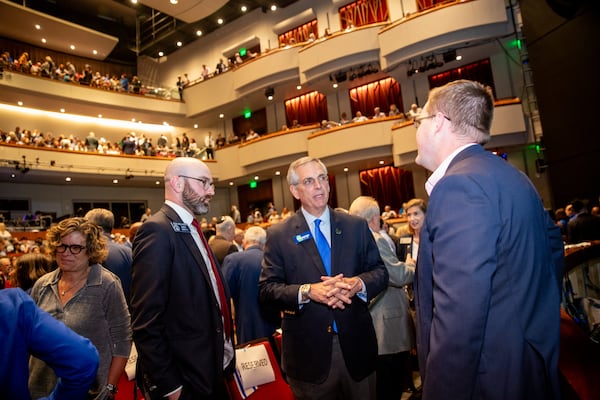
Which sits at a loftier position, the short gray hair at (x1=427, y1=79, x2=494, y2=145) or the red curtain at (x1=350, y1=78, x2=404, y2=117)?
the red curtain at (x1=350, y1=78, x2=404, y2=117)

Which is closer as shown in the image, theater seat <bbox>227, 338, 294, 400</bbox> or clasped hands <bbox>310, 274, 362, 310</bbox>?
clasped hands <bbox>310, 274, 362, 310</bbox>

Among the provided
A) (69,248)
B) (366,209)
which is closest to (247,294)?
(366,209)

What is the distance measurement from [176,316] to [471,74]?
49.6 ft

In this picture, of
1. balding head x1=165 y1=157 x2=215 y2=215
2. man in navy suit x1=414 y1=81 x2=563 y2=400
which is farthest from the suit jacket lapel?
man in navy suit x1=414 y1=81 x2=563 y2=400

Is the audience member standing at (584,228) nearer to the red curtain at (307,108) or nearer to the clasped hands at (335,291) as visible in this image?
the clasped hands at (335,291)

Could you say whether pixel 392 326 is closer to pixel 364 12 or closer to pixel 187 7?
pixel 364 12

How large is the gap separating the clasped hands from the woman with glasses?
1.15 m

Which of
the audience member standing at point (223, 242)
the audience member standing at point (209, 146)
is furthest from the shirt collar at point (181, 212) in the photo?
the audience member standing at point (209, 146)

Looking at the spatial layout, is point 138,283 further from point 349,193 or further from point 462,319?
point 349,193

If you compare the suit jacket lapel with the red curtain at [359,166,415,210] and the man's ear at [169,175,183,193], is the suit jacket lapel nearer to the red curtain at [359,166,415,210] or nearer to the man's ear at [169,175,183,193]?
the man's ear at [169,175,183,193]

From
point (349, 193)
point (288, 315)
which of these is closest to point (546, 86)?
point (349, 193)

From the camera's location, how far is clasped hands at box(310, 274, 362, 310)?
2.01 metres

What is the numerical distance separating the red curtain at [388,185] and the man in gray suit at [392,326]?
1333cm

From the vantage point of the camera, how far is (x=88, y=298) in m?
2.25
